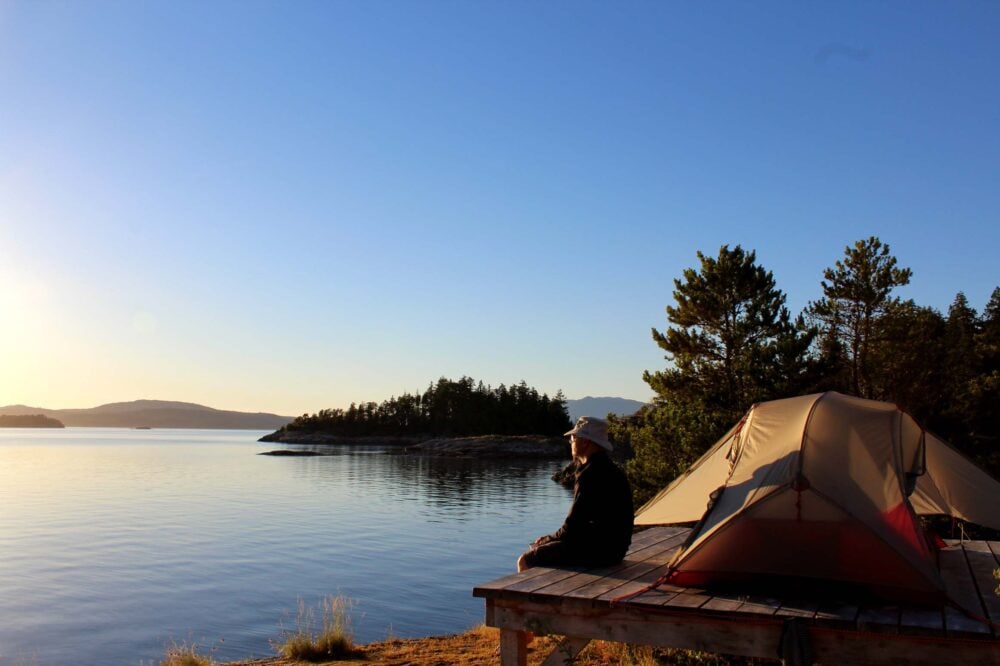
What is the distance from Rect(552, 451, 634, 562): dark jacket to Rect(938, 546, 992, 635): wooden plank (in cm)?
268

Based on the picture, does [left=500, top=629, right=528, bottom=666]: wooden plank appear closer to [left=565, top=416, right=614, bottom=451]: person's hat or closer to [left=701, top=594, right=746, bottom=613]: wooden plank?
[left=701, top=594, right=746, bottom=613]: wooden plank

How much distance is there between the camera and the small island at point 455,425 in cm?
11806

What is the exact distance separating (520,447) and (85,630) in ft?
330

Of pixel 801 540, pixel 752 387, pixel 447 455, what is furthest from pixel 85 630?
pixel 447 455

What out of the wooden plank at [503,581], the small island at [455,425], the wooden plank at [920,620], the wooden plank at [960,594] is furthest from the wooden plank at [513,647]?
the small island at [455,425]

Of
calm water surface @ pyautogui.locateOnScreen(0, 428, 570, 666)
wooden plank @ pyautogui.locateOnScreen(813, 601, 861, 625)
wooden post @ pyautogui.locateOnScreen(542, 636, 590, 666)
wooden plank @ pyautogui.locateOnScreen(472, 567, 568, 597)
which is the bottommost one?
calm water surface @ pyautogui.locateOnScreen(0, 428, 570, 666)

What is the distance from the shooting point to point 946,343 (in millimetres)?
32406

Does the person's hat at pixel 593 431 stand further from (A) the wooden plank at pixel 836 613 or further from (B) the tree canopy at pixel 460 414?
(B) the tree canopy at pixel 460 414

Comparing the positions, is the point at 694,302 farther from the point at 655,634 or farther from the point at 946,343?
the point at 655,634

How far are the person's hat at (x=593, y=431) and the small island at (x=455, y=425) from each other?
106m

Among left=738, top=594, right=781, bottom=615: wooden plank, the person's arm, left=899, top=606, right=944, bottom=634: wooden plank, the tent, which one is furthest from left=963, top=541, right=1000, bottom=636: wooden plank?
the person's arm

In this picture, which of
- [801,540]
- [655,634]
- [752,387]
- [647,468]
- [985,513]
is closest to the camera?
[655,634]

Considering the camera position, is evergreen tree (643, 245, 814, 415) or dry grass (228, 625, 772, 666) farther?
evergreen tree (643, 245, 814, 415)

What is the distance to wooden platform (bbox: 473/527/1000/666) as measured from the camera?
5355mm
